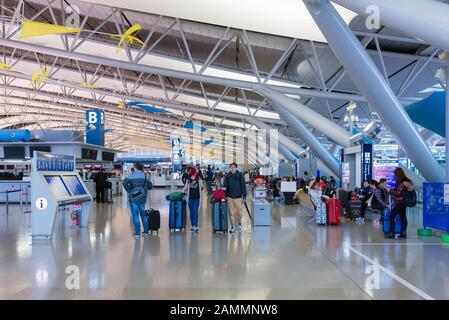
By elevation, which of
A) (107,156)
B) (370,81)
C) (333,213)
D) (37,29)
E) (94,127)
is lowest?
(333,213)

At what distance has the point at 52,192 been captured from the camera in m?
9.87

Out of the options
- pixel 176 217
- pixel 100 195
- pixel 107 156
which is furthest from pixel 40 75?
pixel 176 217

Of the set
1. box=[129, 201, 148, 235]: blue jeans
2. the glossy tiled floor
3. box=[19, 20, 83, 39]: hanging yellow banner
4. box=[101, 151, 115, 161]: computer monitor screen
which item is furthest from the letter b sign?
box=[129, 201, 148, 235]: blue jeans

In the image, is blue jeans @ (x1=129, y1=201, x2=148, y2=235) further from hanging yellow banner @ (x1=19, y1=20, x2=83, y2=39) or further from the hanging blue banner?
the hanging blue banner

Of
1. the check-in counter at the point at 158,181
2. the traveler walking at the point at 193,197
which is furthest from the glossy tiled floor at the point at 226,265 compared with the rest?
the check-in counter at the point at 158,181

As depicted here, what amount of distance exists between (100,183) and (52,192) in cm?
1163

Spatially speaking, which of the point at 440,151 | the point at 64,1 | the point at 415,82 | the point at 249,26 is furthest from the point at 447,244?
the point at 440,151

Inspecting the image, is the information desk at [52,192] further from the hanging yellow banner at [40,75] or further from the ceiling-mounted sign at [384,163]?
the hanging yellow banner at [40,75]

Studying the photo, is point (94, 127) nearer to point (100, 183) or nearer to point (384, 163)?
point (100, 183)

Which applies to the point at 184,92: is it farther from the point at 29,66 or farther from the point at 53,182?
the point at 53,182

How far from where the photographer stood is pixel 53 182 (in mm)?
10625

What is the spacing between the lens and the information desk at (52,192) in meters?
9.60

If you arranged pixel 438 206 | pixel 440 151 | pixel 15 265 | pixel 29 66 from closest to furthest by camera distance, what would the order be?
pixel 15 265 < pixel 438 206 < pixel 29 66 < pixel 440 151
